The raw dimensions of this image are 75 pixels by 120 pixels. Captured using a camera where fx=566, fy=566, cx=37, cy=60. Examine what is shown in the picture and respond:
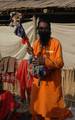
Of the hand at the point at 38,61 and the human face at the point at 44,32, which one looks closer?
the hand at the point at 38,61

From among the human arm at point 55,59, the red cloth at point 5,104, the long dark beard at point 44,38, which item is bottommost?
the red cloth at point 5,104

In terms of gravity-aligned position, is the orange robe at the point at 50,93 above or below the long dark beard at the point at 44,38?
below

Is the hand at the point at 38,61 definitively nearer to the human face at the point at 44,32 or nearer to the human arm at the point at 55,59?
the human arm at the point at 55,59

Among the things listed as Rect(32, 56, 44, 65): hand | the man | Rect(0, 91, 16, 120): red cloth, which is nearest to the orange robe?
the man

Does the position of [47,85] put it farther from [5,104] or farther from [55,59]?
[5,104]

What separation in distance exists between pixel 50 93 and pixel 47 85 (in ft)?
0.45

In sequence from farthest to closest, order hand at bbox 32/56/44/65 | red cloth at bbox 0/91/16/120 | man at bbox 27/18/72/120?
red cloth at bbox 0/91/16/120, man at bbox 27/18/72/120, hand at bbox 32/56/44/65

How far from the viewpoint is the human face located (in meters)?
8.38

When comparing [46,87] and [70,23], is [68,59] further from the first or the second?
[46,87]

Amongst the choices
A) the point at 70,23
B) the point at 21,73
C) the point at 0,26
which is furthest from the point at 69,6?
the point at 0,26

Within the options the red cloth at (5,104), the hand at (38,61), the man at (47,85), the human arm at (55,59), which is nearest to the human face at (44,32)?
the man at (47,85)

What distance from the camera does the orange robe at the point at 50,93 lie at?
331 inches

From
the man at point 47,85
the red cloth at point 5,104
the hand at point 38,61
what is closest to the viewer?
the hand at point 38,61

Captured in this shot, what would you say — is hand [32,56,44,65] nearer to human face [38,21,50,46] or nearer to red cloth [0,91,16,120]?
human face [38,21,50,46]
